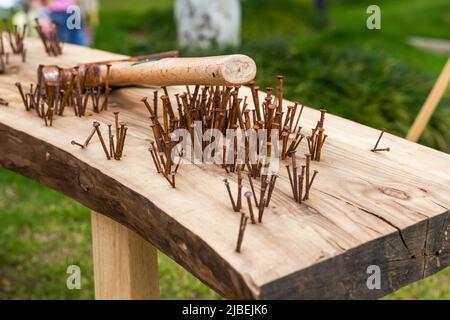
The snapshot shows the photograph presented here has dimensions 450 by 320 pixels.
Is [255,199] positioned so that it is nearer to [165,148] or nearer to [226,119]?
[165,148]

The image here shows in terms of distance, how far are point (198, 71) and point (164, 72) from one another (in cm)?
24

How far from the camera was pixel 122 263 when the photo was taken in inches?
95.2

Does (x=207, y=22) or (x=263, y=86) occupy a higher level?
(x=207, y=22)

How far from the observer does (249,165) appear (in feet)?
6.96

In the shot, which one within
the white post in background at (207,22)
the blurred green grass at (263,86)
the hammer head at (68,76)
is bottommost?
the blurred green grass at (263,86)

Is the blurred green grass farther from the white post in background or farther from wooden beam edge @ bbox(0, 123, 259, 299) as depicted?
wooden beam edge @ bbox(0, 123, 259, 299)

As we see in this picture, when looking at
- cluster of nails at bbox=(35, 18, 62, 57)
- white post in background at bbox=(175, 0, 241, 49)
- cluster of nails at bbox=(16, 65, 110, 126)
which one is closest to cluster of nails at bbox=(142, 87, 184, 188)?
cluster of nails at bbox=(16, 65, 110, 126)

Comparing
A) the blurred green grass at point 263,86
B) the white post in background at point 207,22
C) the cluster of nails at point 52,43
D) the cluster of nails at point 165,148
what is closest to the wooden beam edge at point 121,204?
the cluster of nails at point 165,148

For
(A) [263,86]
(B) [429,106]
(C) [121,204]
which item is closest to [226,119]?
(C) [121,204]

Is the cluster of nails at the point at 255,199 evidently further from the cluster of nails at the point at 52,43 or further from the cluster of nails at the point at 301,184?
the cluster of nails at the point at 52,43

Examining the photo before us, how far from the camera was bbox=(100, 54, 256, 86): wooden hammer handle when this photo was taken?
209 cm

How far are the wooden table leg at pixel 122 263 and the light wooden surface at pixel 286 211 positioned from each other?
0.17 meters

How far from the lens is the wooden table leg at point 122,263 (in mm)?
2396

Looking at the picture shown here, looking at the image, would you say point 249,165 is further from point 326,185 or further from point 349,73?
point 349,73
